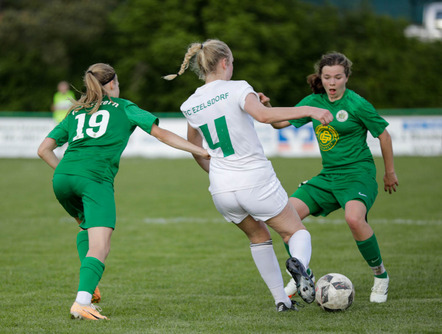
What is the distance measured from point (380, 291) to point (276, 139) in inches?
618

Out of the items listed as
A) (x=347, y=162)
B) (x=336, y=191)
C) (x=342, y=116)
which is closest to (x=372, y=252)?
(x=336, y=191)

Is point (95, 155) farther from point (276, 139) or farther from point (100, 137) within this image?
point (276, 139)

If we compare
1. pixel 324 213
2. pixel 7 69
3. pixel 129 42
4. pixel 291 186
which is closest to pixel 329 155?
pixel 324 213

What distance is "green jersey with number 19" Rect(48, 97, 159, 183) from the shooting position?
16.6 ft

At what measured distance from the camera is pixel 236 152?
4785 mm

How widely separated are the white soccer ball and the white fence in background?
15483 millimetres

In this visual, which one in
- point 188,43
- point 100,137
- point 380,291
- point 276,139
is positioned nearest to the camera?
point 100,137

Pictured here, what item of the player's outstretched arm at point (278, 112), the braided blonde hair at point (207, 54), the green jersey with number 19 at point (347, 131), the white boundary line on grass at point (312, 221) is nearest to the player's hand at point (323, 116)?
the player's outstretched arm at point (278, 112)

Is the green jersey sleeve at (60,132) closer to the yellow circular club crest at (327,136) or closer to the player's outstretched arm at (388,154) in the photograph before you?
the yellow circular club crest at (327,136)

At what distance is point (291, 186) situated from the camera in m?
14.0

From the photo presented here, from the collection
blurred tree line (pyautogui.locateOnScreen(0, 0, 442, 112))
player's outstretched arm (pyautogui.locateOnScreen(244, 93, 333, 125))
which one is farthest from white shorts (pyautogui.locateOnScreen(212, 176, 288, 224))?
blurred tree line (pyautogui.locateOnScreen(0, 0, 442, 112))

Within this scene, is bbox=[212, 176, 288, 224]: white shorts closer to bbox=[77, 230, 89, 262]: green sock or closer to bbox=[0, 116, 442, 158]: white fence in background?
bbox=[77, 230, 89, 262]: green sock

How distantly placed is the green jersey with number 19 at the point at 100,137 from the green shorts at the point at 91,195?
5cm

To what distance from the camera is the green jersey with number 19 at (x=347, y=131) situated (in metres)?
5.74
